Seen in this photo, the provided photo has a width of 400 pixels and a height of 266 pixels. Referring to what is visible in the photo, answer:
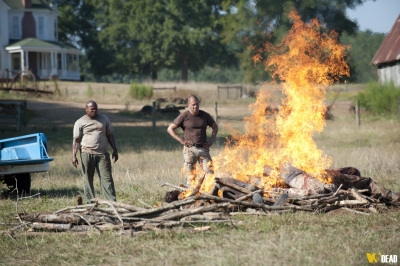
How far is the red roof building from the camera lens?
30.0m

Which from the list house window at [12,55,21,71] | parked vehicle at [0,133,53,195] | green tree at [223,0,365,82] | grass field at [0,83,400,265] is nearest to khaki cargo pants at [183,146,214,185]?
grass field at [0,83,400,265]

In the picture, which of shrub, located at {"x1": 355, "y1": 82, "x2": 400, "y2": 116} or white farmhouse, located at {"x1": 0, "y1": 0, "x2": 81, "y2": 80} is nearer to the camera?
shrub, located at {"x1": 355, "y1": 82, "x2": 400, "y2": 116}

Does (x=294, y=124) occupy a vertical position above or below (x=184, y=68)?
below

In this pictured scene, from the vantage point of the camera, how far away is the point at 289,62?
40.5ft

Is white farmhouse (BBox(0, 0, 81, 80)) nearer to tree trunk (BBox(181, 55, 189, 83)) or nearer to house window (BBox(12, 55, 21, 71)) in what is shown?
house window (BBox(12, 55, 21, 71))

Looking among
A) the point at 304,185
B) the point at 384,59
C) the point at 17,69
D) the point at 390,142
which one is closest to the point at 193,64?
the point at 17,69

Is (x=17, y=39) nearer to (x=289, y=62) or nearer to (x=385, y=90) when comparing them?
(x=385, y=90)

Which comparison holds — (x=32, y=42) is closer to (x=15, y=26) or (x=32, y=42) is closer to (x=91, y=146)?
(x=15, y=26)

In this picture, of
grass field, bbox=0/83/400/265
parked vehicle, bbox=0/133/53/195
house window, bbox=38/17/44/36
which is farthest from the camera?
house window, bbox=38/17/44/36

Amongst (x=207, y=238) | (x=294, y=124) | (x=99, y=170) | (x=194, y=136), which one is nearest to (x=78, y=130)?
(x=99, y=170)

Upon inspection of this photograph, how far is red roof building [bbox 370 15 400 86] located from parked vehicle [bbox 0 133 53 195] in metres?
19.7

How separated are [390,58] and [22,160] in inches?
854

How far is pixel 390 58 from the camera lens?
29.8m

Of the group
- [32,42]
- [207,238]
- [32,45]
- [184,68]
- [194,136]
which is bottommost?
[207,238]
